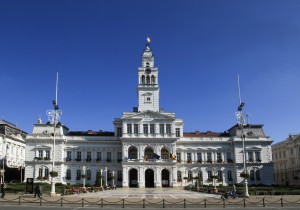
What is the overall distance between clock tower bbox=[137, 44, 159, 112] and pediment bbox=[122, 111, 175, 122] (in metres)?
3.33

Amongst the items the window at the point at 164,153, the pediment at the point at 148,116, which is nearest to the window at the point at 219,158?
the window at the point at 164,153

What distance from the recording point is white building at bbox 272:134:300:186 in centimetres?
8056

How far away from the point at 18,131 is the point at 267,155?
62.8 metres

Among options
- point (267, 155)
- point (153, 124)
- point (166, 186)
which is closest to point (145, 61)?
point (153, 124)

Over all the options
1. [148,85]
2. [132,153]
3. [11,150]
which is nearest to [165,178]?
[132,153]

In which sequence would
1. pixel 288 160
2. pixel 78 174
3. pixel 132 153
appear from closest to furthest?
pixel 78 174 → pixel 132 153 → pixel 288 160

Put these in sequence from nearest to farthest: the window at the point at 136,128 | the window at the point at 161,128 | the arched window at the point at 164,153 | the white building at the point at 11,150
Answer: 1. the arched window at the point at 164,153
2. the window at the point at 161,128
3. the window at the point at 136,128
4. the white building at the point at 11,150

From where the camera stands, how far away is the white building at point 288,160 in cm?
8056

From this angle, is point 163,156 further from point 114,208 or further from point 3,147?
point 114,208

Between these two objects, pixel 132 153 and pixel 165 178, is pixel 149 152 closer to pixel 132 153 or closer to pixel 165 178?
pixel 132 153

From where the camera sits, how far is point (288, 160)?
3408 inches

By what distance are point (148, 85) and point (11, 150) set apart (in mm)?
37657

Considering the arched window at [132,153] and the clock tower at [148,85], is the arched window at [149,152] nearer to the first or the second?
the arched window at [132,153]

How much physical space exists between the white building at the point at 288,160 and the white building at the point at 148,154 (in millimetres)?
12857
